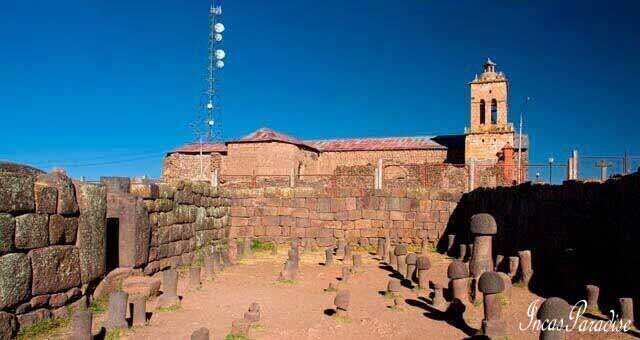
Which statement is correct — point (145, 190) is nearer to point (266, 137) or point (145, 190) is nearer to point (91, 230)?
point (91, 230)

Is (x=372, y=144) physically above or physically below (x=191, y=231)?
above

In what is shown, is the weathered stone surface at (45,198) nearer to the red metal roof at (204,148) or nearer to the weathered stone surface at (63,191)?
the weathered stone surface at (63,191)

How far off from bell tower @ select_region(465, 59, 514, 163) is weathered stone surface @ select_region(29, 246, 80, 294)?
32.9 m

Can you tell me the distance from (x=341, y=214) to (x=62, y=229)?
10395 mm

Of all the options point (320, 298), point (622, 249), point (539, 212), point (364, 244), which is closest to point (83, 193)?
point (320, 298)

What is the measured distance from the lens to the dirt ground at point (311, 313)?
6379 millimetres

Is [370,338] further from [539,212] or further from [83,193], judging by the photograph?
[539,212]

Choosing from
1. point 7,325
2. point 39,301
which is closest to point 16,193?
point 39,301

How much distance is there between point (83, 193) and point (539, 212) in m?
8.85

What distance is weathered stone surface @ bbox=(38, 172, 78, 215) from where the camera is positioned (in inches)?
257

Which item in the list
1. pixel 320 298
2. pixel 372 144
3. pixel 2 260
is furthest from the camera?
pixel 372 144

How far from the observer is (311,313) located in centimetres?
753

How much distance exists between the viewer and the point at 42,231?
6.18 metres

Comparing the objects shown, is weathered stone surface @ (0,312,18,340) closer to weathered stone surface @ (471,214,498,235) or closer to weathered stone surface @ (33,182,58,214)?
weathered stone surface @ (33,182,58,214)
